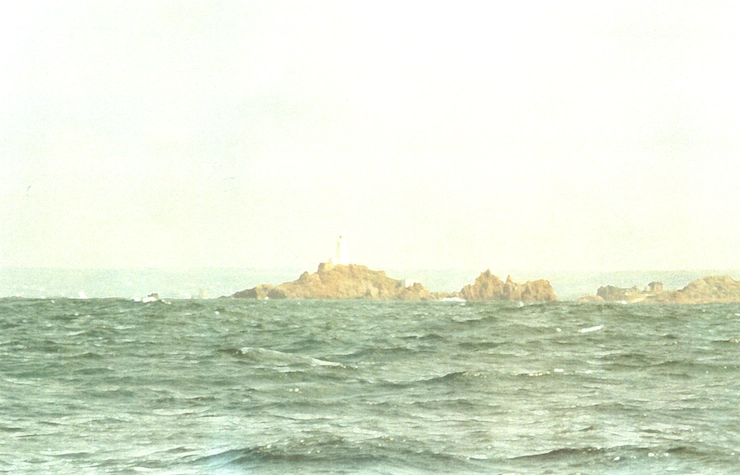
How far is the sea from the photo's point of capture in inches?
337

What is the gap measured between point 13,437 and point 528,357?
11.1 meters

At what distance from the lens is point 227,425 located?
34.1 feet

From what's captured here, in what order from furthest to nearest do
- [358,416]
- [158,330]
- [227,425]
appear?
1. [158,330]
2. [358,416]
3. [227,425]

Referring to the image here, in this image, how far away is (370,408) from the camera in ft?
38.1

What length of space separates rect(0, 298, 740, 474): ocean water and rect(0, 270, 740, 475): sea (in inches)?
1.3

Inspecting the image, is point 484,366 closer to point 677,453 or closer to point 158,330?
point 677,453

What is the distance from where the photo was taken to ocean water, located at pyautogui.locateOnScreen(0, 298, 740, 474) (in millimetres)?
8570

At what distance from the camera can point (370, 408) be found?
11.6 meters

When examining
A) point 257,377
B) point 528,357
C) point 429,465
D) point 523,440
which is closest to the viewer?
point 429,465

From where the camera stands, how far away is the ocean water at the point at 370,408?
28.1ft

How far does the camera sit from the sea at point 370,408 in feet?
28.1

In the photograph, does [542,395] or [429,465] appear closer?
[429,465]

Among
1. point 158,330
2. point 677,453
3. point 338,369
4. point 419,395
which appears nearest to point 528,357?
point 338,369

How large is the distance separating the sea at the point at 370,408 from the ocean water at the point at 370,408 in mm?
34
